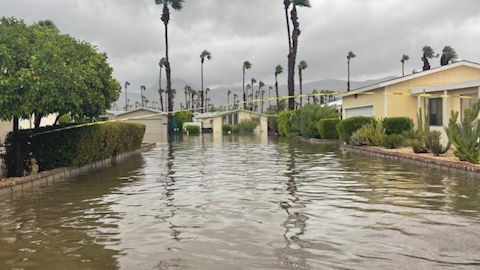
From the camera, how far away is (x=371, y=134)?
2431cm

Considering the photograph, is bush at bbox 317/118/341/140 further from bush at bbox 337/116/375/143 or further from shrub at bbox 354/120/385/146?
shrub at bbox 354/120/385/146

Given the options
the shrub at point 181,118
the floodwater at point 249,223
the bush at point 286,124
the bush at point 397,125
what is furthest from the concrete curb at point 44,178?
the shrub at point 181,118

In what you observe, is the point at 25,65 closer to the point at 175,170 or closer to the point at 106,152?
the point at 175,170

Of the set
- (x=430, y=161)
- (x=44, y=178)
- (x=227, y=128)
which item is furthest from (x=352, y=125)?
(x=227, y=128)

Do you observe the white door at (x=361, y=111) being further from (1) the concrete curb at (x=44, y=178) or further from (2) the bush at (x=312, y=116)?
(1) the concrete curb at (x=44, y=178)

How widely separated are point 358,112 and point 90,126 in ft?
64.5

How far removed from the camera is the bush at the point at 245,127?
66812 millimetres

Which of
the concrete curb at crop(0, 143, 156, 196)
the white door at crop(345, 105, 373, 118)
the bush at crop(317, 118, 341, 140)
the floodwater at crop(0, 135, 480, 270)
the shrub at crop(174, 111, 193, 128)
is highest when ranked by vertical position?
the shrub at crop(174, 111, 193, 128)

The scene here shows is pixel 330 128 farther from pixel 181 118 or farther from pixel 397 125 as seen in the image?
pixel 181 118

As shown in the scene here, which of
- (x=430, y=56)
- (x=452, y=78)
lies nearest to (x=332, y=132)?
(x=452, y=78)

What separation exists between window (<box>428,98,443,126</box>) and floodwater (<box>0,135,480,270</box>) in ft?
34.0

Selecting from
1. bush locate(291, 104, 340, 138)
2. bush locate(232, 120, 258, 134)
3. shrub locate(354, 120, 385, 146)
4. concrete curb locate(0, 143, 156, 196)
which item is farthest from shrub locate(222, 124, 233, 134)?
concrete curb locate(0, 143, 156, 196)

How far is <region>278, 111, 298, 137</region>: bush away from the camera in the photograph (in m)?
44.6

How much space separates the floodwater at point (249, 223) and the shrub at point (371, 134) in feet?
32.9
